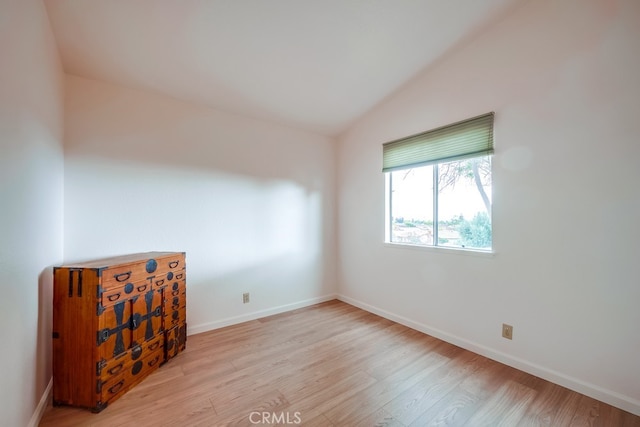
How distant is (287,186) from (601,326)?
121 inches

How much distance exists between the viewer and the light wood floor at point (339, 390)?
159 cm

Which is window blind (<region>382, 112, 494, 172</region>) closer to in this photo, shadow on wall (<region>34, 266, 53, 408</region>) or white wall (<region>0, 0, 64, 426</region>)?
white wall (<region>0, 0, 64, 426</region>)

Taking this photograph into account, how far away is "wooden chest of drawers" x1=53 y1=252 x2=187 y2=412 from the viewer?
5.41ft

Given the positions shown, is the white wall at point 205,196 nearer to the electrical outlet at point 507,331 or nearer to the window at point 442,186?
the window at point 442,186

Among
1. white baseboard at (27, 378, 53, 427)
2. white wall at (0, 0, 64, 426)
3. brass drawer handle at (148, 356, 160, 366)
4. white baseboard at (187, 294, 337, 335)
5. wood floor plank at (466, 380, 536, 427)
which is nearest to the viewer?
white wall at (0, 0, 64, 426)

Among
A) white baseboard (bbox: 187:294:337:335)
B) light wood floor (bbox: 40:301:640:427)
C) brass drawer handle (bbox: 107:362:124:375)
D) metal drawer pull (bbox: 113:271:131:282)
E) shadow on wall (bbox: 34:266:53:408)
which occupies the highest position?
metal drawer pull (bbox: 113:271:131:282)

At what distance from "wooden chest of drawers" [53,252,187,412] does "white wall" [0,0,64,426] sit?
0.37 feet

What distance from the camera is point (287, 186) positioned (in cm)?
345

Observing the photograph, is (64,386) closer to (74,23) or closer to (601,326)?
(74,23)

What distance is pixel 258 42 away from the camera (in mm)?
2141

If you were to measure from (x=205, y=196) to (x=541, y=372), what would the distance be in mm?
3329

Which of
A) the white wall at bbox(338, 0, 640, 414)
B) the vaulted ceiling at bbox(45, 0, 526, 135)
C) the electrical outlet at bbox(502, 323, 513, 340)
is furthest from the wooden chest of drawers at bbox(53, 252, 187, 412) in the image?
the electrical outlet at bbox(502, 323, 513, 340)

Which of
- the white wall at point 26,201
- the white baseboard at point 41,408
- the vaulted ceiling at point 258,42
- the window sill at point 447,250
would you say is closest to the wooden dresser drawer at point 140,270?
the white wall at point 26,201

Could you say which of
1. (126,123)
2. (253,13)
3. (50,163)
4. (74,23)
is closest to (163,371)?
(50,163)
